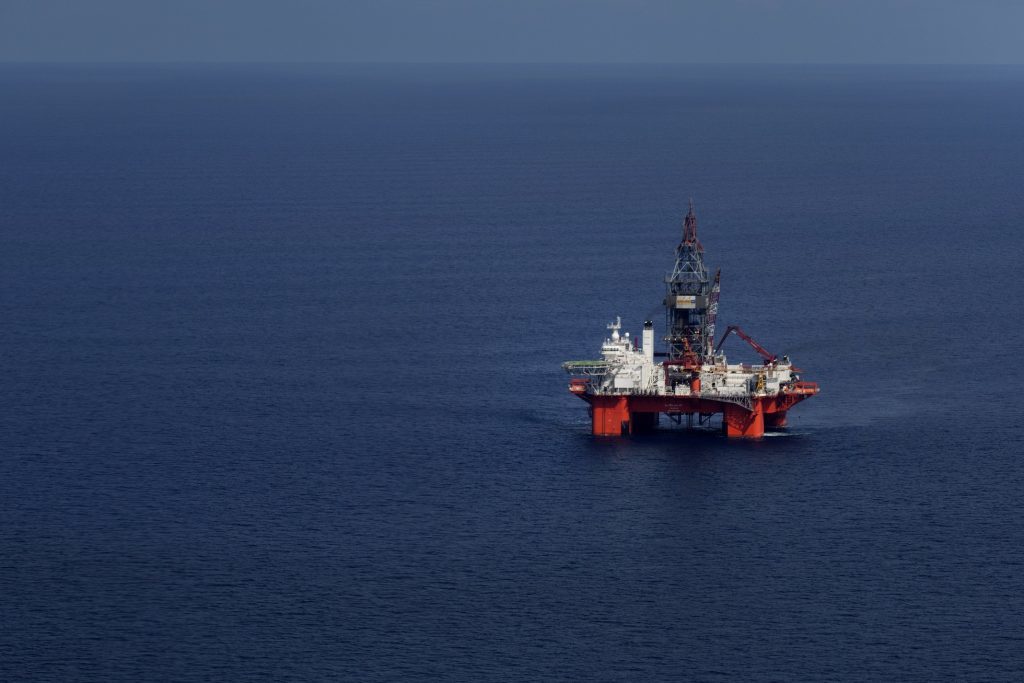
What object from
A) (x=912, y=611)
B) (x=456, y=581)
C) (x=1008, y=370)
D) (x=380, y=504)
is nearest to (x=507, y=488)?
(x=380, y=504)

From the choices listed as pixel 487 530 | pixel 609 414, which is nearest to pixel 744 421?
pixel 609 414

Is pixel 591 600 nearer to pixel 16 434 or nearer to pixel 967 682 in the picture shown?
pixel 967 682

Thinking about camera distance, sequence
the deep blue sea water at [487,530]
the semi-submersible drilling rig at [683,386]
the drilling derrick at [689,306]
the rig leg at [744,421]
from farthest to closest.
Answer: the drilling derrick at [689,306] < the rig leg at [744,421] < the semi-submersible drilling rig at [683,386] < the deep blue sea water at [487,530]

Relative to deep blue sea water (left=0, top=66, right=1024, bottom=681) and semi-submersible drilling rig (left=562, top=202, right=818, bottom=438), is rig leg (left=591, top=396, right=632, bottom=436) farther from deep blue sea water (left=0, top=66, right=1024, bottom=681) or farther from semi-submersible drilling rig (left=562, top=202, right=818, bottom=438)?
deep blue sea water (left=0, top=66, right=1024, bottom=681)

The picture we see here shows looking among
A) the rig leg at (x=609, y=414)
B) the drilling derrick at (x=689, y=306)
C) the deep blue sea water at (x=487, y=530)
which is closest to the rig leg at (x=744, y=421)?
the deep blue sea water at (x=487, y=530)

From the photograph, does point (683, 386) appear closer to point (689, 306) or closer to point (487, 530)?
point (689, 306)

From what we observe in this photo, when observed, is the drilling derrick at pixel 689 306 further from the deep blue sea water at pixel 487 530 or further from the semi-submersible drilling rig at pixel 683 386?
the deep blue sea water at pixel 487 530
